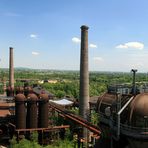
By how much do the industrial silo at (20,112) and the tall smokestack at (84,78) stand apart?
7118 millimetres

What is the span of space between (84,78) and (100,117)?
7938 mm

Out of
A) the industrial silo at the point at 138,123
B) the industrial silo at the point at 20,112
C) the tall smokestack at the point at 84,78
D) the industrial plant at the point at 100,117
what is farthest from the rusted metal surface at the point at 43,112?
the industrial silo at the point at 138,123

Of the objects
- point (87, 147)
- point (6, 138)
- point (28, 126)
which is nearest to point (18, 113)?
point (28, 126)

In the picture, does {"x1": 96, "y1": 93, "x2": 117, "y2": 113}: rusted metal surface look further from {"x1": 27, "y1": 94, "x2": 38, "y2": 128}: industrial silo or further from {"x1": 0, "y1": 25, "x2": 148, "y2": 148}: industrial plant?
{"x1": 27, "y1": 94, "x2": 38, "y2": 128}: industrial silo

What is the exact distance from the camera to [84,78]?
3228cm

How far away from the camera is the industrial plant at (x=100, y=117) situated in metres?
20.1

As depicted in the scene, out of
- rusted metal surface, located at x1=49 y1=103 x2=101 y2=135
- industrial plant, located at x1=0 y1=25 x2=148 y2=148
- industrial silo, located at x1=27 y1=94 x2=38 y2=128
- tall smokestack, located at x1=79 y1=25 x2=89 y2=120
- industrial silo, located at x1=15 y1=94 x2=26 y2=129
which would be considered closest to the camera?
industrial plant, located at x1=0 y1=25 x2=148 y2=148

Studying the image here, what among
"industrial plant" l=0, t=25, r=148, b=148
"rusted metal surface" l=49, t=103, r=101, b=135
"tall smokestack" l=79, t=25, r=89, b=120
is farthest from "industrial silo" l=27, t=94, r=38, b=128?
"tall smokestack" l=79, t=25, r=89, b=120

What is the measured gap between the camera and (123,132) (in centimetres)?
2031

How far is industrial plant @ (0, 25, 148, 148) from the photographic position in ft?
65.9

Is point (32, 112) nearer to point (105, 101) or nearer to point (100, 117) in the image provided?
point (100, 117)

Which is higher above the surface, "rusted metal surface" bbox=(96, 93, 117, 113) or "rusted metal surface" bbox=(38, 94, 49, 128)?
"rusted metal surface" bbox=(96, 93, 117, 113)

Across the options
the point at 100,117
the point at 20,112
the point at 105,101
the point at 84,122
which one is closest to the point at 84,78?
the point at 105,101

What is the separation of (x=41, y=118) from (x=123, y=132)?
10.5m
